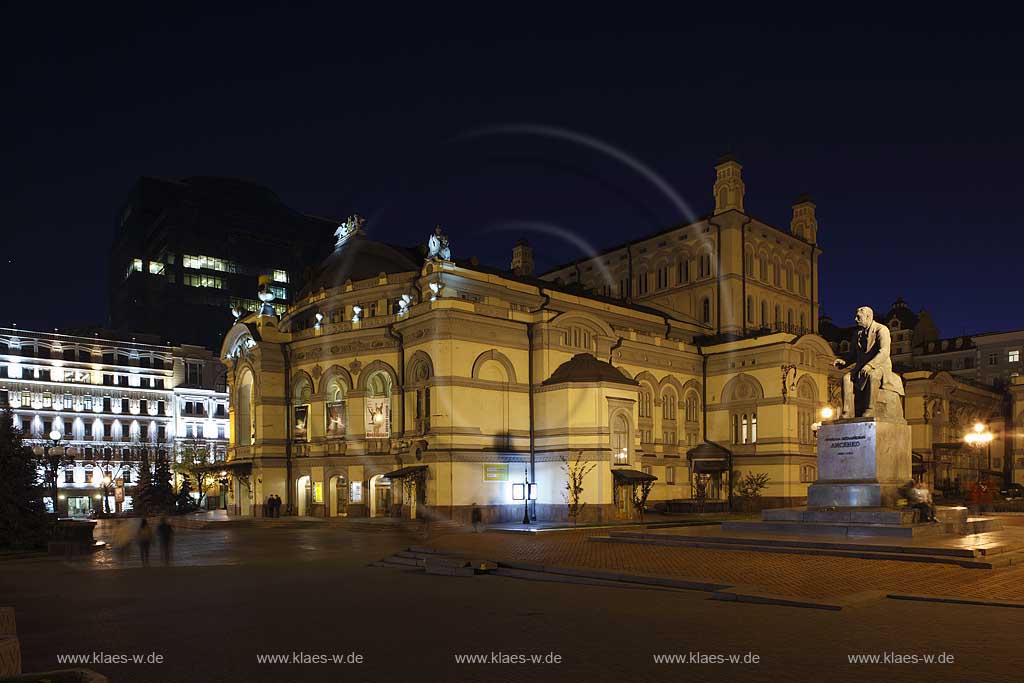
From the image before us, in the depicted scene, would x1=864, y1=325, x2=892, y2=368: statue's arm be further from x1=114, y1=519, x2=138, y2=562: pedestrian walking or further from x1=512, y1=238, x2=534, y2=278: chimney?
x1=512, y1=238, x2=534, y2=278: chimney

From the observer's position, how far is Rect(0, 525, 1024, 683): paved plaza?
11008 mm

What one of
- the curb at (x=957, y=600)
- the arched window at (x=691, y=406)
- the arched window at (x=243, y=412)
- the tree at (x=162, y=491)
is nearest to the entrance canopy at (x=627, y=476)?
the arched window at (x=691, y=406)

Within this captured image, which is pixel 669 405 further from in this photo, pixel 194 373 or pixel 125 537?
pixel 194 373

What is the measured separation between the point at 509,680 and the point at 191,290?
135373mm

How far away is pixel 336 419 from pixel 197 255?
93.7 m

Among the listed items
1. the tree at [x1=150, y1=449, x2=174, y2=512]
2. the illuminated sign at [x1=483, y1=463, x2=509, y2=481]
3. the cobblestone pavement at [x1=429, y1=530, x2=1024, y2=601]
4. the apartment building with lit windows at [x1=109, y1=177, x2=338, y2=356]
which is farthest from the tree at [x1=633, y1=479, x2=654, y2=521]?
the apartment building with lit windows at [x1=109, y1=177, x2=338, y2=356]

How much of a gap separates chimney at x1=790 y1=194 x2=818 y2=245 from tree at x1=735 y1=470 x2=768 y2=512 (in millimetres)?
28326

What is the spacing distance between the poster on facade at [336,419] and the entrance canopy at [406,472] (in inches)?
316

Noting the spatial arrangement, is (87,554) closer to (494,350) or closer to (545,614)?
(545,614)

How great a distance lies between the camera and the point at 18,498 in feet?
103

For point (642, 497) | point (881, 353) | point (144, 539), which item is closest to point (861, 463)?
point (881, 353)

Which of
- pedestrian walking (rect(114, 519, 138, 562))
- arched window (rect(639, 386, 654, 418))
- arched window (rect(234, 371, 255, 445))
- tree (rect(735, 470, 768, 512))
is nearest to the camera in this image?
pedestrian walking (rect(114, 519, 138, 562))

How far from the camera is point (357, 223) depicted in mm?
69438

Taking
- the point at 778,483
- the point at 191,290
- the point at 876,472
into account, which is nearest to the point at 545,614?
the point at 876,472
